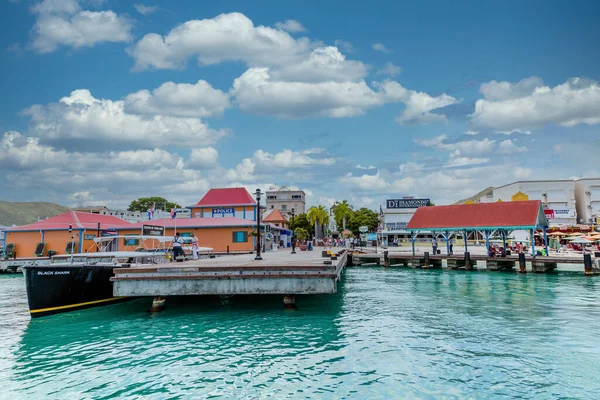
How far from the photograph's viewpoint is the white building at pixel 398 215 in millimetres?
84438

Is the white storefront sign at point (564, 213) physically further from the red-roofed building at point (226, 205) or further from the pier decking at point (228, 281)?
the pier decking at point (228, 281)

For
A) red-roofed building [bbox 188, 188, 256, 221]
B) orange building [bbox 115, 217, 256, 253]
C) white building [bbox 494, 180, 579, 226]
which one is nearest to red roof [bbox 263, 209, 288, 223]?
red-roofed building [bbox 188, 188, 256, 221]

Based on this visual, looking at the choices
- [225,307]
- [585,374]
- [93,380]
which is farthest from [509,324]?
[93,380]

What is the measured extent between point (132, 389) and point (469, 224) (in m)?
37.0

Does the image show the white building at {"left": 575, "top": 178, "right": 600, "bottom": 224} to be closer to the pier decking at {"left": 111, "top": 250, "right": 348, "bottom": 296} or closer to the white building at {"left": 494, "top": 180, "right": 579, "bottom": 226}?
the white building at {"left": 494, "top": 180, "right": 579, "bottom": 226}

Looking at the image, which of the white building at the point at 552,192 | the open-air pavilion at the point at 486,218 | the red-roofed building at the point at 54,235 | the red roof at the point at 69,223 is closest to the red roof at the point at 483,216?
the open-air pavilion at the point at 486,218

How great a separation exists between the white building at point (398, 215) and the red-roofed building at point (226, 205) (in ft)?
119

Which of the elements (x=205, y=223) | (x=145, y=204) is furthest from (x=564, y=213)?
(x=145, y=204)

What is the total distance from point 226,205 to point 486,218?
108 feet

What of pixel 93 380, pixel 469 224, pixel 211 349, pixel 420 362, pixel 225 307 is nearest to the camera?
pixel 93 380

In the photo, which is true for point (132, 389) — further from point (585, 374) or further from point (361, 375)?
point (585, 374)

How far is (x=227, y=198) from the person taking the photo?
56.7 meters

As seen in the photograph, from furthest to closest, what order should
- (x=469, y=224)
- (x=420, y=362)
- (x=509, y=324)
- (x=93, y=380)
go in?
(x=469, y=224) → (x=509, y=324) → (x=420, y=362) → (x=93, y=380)

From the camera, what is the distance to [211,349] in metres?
11.2
